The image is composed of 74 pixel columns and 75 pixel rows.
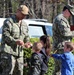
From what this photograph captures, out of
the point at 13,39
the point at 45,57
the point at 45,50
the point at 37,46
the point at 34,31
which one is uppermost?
the point at 13,39

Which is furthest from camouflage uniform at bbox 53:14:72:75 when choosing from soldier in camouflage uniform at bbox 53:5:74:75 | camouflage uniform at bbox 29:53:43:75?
camouflage uniform at bbox 29:53:43:75

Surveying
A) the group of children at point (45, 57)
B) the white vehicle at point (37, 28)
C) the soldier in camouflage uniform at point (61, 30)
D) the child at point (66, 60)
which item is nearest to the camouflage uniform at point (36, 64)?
the group of children at point (45, 57)

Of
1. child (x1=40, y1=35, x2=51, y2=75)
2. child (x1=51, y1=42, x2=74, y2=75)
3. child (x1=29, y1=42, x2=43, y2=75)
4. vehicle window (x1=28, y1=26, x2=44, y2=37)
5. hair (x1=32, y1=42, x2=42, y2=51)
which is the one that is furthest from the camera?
vehicle window (x1=28, y1=26, x2=44, y2=37)

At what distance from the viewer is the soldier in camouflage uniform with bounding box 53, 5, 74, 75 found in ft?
25.9

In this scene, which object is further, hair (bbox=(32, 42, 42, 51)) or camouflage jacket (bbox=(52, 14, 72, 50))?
camouflage jacket (bbox=(52, 14, 72, 50))

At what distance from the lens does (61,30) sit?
7926 mm

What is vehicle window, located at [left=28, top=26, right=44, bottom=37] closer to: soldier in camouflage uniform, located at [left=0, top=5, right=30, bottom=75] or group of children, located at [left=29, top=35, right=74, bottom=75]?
group of children, located at [left=29, top=35, right=74, bottom=75]

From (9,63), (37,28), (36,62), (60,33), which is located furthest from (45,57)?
(37,28)

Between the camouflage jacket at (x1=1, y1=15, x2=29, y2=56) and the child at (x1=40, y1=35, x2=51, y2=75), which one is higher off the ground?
the camouflage jacket at (x1=1, y1=15, x2=29, y2=56)

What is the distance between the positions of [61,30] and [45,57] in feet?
1.99

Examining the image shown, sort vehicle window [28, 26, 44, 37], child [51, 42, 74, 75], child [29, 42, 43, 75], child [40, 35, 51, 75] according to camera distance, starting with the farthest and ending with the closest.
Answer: vehicle window [28, 26, 44, 37], child [40, 35, 51, 75], child [29, 42, 43, 75], child [51, 42, 74, 75]

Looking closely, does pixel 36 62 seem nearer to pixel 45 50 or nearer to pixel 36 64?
pixel 36 64

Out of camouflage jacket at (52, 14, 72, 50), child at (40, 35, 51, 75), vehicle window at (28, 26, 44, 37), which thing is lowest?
vehicle window at (28, 26, 44, 37)

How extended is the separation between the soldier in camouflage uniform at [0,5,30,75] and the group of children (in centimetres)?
25
